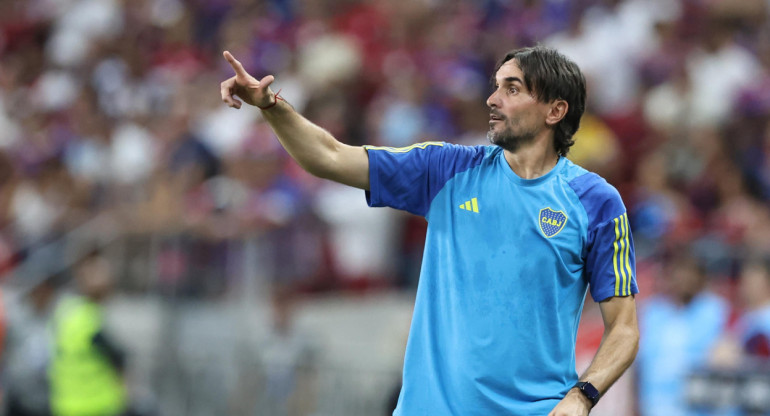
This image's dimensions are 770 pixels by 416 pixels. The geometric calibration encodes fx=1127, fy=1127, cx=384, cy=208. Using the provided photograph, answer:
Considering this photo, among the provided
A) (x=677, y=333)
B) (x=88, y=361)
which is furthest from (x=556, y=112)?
(x=88, y=361)

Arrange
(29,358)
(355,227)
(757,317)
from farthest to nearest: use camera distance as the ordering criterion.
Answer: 1. (29,358)
2. (355,227)
3. (757,317)

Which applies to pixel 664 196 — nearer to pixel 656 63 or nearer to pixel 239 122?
pixel 656 63

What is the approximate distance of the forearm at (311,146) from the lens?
4598 millimetres

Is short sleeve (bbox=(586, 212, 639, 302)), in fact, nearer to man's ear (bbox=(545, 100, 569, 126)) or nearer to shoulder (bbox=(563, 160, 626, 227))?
shoulder (bbox=(563, 160, 626, 227))

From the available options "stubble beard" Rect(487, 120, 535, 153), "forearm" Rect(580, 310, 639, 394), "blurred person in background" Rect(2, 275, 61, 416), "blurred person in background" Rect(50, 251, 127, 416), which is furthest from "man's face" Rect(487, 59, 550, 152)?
"blurred person in background" Rect(2, 275, 61, 416)

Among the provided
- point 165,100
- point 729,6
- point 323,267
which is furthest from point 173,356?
point 729,6

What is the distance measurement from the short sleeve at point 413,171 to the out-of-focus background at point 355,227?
4161mm

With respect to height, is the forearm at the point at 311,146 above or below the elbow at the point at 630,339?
above

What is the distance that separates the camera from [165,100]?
48.6ft

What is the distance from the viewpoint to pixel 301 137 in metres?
4.63

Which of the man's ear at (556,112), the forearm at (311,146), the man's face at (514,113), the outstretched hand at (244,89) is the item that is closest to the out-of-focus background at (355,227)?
the man's ear at (556,112)

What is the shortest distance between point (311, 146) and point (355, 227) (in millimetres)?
6507

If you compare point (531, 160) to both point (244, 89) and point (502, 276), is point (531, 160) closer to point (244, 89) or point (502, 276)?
point (502, 276)

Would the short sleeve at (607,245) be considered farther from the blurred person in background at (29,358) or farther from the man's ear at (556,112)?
the blurred person in background at (29,358)
